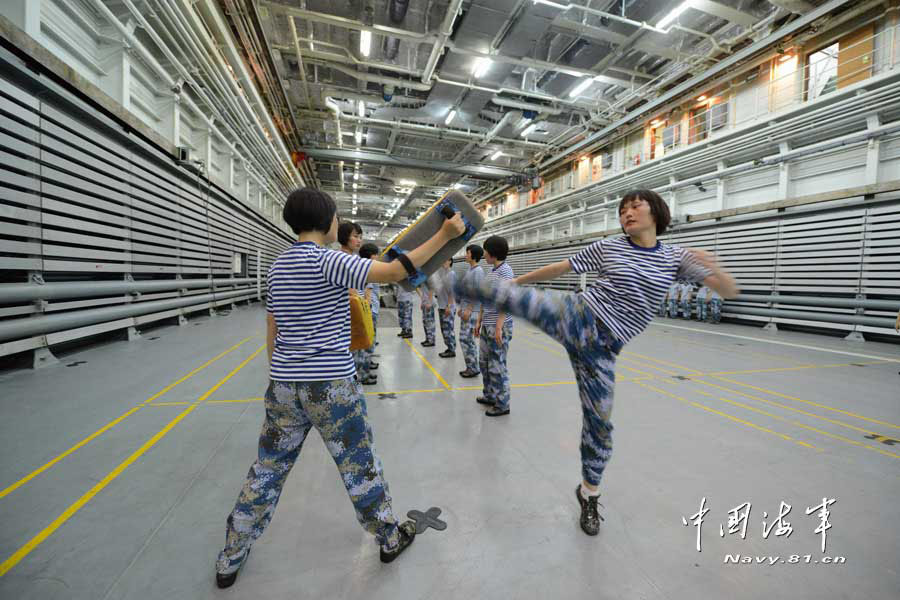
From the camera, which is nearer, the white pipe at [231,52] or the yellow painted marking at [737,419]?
the yellow painted marking at [737,419]

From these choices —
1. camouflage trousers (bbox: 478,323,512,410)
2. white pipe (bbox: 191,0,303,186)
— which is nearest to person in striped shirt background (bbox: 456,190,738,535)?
camouflage trousers (bbox: 478,323,512,410)

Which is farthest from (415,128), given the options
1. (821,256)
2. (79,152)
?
(821,256)

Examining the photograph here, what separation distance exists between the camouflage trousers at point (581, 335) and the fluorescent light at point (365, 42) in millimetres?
9302

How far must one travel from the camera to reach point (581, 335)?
1.65m

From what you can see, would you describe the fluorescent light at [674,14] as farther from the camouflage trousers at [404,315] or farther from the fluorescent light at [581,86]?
the camouflage trousers at [404,315]

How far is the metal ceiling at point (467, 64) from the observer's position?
7.98 meters

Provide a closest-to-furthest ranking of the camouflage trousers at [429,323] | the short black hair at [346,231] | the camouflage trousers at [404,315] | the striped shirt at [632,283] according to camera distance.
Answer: the striped shirt at [632,283] < the short black hair at [346,231] < the camouflage trousers at [429,323] < the camouflage trousers at [404,315]

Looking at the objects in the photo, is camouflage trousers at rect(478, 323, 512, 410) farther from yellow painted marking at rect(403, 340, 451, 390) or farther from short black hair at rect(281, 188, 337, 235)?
short black hair at rect(281, 188, 337, 235)

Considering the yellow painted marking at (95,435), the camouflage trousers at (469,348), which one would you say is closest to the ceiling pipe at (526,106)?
the camouflage trousers at (469,348)

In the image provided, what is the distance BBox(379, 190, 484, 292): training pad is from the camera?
146cm

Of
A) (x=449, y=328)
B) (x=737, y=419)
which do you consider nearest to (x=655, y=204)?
(x=737, y=419)

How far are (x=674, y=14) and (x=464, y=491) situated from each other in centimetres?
1054

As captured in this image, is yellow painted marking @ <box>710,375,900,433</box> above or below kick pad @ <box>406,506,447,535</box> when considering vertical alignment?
above

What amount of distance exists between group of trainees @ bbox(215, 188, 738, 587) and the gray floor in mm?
230
